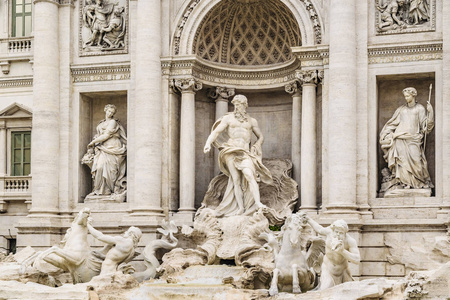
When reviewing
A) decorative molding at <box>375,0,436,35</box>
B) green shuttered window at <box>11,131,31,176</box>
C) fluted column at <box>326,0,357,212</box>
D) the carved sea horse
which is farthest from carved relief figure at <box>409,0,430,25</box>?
green shuttered window at <box>11,131,31,176</box>

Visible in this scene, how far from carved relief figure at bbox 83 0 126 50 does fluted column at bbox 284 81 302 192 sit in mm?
6132

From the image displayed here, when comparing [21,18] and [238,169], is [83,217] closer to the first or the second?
[238,169]

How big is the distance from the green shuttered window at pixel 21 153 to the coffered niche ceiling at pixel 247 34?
7.59 metres

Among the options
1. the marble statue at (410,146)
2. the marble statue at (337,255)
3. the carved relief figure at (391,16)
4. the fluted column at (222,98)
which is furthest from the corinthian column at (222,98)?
the marble statue at (337,255)

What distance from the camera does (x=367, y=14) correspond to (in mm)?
28594

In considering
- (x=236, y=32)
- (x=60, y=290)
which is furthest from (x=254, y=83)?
(x=60, y=290)

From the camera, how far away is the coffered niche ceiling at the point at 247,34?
30717 millimetres

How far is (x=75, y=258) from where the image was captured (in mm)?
26281

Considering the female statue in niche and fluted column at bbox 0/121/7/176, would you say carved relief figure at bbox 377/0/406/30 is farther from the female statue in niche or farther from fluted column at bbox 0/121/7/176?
fluted column at bbox 0/121/7/176

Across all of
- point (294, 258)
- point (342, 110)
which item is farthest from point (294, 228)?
point (342, 110)

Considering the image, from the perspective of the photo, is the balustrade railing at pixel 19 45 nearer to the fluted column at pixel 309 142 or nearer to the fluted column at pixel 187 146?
the fluted column at pixel 187 146

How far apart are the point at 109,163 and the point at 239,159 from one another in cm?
484

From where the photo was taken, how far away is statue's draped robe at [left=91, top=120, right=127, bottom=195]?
1218 inches

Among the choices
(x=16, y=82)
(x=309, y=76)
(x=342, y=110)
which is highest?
(x=16, y=82)
